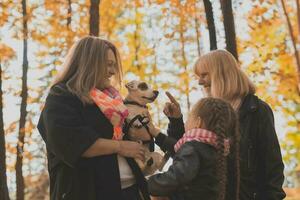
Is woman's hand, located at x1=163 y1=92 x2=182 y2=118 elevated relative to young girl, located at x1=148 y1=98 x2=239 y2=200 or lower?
elevated

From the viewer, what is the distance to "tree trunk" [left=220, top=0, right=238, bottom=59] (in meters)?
7.23

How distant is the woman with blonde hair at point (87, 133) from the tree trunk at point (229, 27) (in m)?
4.26

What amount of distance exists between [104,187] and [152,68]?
16386mm

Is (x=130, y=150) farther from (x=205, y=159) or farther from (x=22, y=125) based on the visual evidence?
(x=22, y=125)

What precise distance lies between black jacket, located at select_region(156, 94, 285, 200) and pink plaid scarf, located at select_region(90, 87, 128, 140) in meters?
0.89

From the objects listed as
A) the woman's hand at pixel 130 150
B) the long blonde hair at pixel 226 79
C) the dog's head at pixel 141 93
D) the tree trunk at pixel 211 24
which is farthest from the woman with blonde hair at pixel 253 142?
the tree trunk at pixel 211 24

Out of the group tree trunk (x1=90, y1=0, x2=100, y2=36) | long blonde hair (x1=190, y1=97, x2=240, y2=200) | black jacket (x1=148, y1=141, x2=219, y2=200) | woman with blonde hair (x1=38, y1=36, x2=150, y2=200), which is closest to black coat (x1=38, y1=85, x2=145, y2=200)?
woman with blonde hair (x1=38, y1=36, x2=150, y2=200)

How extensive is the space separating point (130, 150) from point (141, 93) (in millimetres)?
731

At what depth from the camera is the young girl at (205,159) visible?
2.96 m

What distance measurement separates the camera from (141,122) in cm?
352

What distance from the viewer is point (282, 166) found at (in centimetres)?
339

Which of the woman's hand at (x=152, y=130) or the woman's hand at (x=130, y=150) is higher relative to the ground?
the woman's hand at (x=152, y=130)

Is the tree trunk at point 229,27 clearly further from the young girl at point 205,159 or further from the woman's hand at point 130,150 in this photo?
the woman's hand at point 130,150

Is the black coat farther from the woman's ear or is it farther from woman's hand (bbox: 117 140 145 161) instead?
the woman's ear
